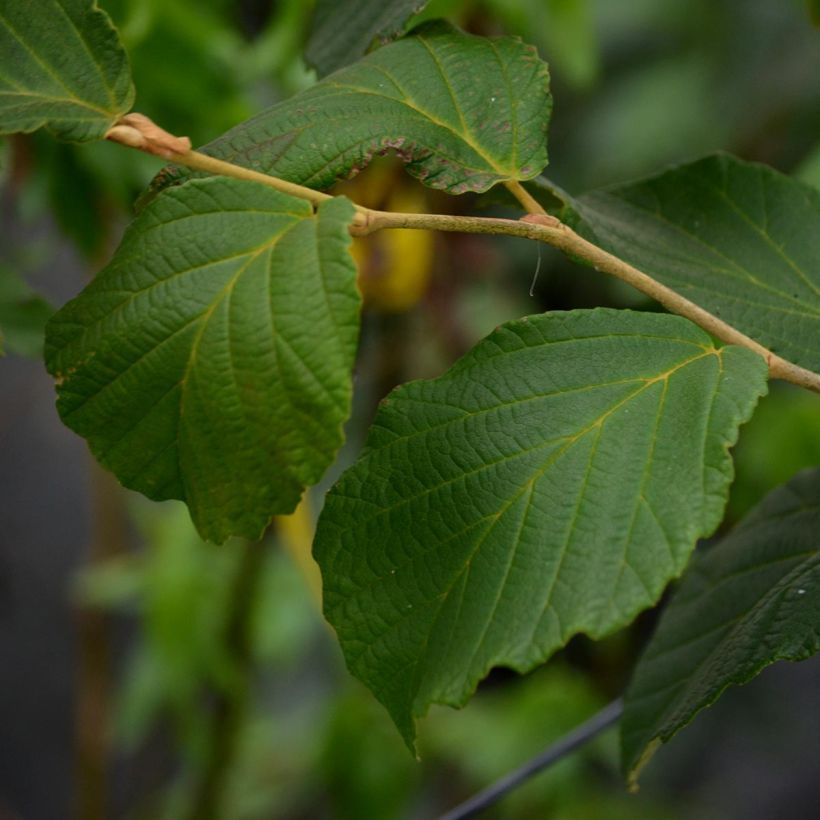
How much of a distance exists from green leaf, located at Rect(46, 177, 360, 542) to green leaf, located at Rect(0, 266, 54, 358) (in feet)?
0.47

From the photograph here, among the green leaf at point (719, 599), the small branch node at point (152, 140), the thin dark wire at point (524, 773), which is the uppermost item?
the small branch node at point (152, 140)

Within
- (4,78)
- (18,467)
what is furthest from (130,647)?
(4,78)

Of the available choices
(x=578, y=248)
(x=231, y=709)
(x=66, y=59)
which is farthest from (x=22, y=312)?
(x=231, y=709)

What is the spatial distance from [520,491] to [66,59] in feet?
0.67

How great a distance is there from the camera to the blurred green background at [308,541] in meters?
0.77

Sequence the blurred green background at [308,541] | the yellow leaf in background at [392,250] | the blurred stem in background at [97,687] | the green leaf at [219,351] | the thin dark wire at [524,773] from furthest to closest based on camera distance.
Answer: the blurred stem in background at [97,687], the yellow leaf in background at [392,250], the blurred green background at [308,541], the thin dark wire at [524,773], the green leaf at [219,351]

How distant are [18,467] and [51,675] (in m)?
0.50

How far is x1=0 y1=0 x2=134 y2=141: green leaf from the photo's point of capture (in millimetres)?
339

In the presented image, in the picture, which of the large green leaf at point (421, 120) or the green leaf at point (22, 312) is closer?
the large green leaf at point (421, 120)

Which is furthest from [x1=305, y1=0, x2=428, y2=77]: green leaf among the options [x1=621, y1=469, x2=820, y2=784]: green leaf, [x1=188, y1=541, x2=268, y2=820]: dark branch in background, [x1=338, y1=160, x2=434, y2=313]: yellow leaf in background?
[x1=188, y1=541, x2=268, y2=820]: dark branch in background

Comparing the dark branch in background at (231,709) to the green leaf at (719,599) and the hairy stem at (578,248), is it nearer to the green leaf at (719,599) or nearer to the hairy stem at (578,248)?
the green leaf at (719,599)

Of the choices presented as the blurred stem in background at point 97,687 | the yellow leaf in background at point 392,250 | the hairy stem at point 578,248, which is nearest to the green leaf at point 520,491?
the hairy stem at point 578,248

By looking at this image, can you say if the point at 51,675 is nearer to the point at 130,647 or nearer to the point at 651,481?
the point at 130,647

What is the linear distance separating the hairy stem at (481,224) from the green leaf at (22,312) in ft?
0.49
